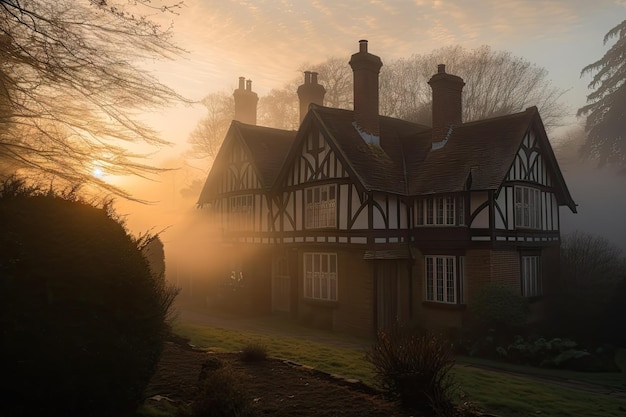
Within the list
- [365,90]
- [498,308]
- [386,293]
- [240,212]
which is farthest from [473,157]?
[240,212]

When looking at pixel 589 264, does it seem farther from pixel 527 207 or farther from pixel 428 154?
pixel 428 154

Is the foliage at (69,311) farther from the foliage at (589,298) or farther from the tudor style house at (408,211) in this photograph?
the foliage at (589,298)

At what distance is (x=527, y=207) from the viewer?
835 inches

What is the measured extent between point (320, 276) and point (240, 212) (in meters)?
7.01

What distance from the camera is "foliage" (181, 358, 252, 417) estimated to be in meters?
6.33

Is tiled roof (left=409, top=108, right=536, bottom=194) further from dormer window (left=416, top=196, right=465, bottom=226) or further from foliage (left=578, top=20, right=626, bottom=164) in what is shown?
foliage (left=578, top=20, right=626, bottom=164)

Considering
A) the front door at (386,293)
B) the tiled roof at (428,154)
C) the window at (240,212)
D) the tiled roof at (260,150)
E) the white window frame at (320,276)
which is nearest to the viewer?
the tiled roof at (428,154)

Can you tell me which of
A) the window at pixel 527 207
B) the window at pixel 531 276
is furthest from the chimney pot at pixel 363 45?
the window at pixel 531 276

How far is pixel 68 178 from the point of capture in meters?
8.16

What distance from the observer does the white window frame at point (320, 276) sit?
21.5 meters

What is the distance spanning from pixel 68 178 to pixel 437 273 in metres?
15.5

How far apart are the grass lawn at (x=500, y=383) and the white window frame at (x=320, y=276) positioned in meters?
6.11

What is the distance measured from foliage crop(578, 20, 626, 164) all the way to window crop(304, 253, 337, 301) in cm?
2720

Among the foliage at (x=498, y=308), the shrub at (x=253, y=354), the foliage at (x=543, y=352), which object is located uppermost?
the foliage at (x=498, y=308)
